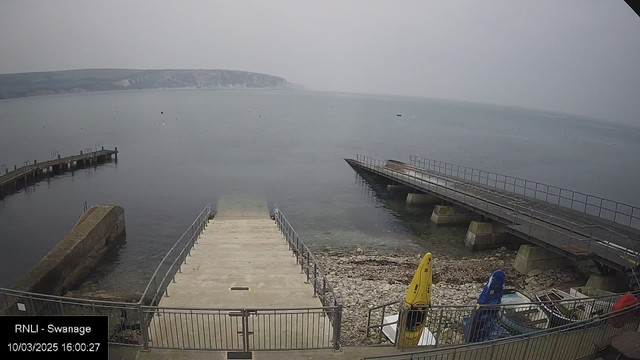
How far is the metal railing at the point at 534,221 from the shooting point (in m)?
18.4

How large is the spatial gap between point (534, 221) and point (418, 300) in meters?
17.9

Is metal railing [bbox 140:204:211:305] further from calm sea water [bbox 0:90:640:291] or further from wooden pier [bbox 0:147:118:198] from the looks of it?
wooden pier [bbox 0:147:118:198]

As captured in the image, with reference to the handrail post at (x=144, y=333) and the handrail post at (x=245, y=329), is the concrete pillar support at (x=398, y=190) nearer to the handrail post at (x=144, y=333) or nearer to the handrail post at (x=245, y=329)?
the handrail post at (x=245, y=329)

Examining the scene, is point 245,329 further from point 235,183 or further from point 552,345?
point 235,183

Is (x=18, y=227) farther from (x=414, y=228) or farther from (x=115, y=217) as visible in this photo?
(x=414, y=228)

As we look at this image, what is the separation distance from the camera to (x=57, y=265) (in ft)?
62.5

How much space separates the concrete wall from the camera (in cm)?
1808

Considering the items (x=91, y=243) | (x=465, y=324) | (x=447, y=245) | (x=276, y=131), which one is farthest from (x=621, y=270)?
(x=276, y=131)

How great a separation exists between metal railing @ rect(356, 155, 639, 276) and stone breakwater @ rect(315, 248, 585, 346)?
196 centimetres

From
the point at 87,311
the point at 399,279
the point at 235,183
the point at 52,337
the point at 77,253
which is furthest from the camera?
the point at 235,183

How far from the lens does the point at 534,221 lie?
23.8 metres

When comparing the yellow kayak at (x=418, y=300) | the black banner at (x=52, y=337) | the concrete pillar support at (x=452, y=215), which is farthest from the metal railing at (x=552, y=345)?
the concrete pillar support at (x=452, y=215)

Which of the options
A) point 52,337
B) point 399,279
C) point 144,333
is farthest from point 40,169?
point 52,337

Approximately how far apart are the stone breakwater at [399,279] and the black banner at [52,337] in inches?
361
